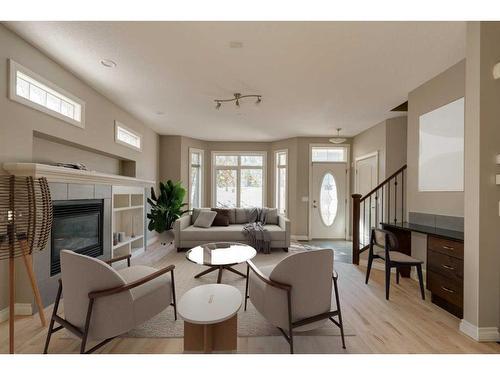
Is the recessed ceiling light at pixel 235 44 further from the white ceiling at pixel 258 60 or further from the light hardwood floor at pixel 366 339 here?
the light hardwood floor at pixel 366 339

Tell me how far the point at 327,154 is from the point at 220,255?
176 inches

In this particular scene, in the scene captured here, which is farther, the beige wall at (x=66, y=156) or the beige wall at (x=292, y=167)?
the beige wall at (x=292, y=167)

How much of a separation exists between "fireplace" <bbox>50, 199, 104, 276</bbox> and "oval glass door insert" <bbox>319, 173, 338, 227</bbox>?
4892mm

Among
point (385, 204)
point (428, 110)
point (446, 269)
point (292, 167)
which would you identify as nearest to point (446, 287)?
point (446, 269)

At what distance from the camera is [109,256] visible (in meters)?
3.63

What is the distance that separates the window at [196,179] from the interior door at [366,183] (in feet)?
13.6

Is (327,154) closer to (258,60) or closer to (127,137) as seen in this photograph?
(258,60)

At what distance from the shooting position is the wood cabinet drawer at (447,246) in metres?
2.22

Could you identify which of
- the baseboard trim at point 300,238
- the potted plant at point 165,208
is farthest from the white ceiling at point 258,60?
the baseboard trim at point 300,238

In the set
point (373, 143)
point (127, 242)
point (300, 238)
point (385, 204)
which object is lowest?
point (300, 238)

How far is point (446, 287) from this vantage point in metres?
2.38

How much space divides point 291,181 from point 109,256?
440cm

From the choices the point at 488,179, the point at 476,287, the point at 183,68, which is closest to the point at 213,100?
the point at 183,68
